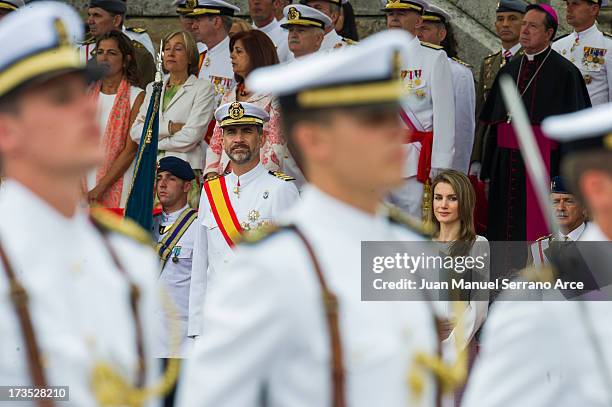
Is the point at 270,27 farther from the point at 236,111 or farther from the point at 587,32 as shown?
the point at 236,111

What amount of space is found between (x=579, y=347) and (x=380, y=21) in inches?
360

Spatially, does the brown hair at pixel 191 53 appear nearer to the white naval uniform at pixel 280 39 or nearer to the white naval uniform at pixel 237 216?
the white naval uniform at pixel 280 39

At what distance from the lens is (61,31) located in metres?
3.72

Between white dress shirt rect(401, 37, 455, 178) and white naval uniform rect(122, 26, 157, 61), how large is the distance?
2292mm

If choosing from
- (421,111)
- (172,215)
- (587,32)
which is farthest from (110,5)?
(587,32)

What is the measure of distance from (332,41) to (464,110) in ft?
3.42

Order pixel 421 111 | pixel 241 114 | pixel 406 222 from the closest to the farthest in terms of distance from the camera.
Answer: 1. pixel 406 222
2. pixel 241 114
3. pixel 421 111

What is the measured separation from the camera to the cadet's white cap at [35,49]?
363cm

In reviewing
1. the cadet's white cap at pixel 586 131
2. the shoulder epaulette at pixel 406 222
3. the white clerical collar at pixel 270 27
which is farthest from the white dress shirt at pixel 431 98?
the cadet's white cap at pixel 586 131

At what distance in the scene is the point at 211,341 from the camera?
361cm

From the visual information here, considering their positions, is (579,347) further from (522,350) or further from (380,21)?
(380,21)

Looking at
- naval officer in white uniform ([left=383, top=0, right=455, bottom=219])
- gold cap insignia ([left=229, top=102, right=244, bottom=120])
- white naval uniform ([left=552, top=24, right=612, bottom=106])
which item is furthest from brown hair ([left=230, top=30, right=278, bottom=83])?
white naval uniform ([left=552, top=24, right=612, bottom=106])

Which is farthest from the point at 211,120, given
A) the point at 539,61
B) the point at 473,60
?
the point at 473,60

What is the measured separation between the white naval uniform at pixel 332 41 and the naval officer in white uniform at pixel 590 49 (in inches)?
60.6
